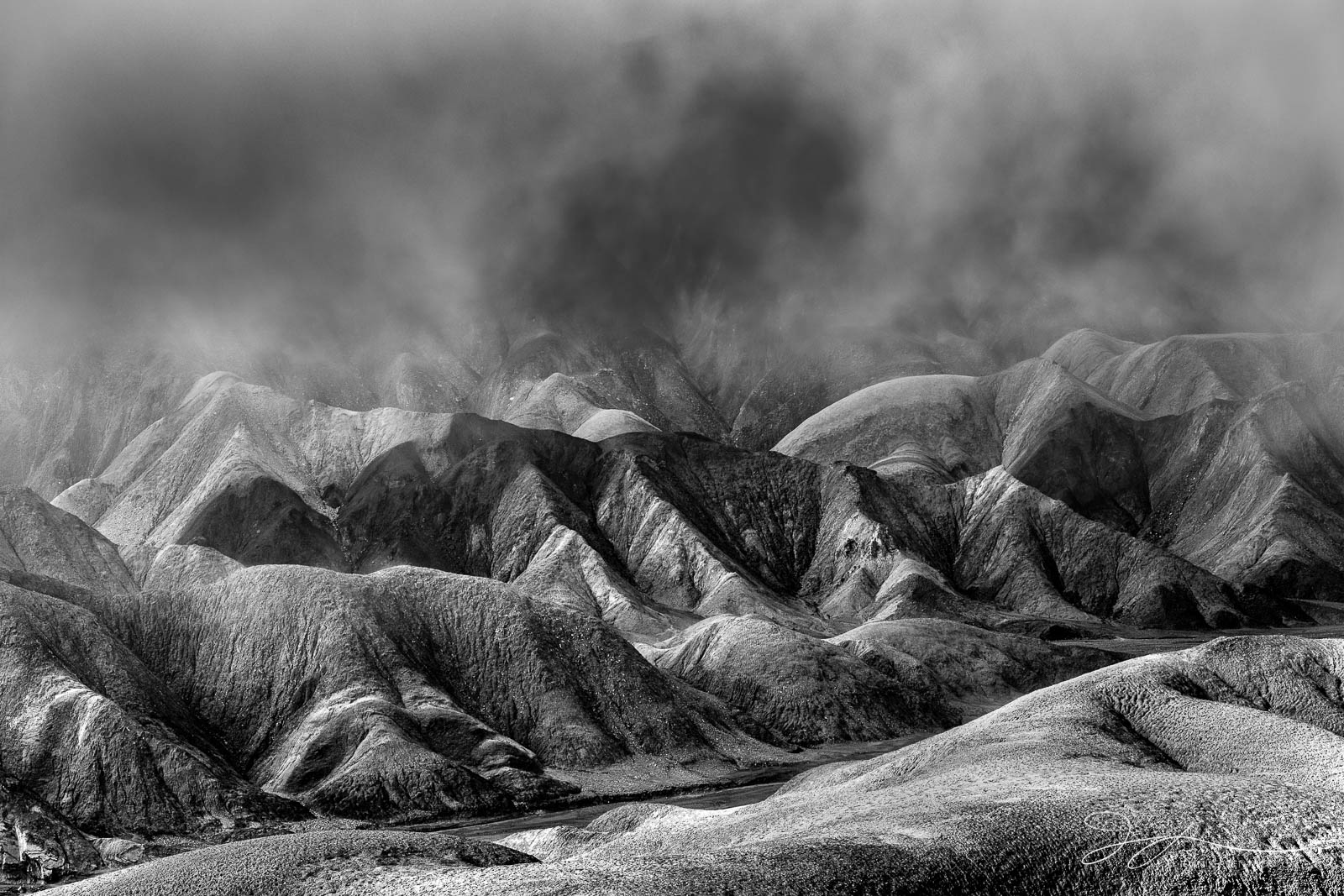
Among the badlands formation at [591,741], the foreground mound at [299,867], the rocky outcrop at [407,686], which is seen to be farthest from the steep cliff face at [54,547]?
the foreground mound at [299,867]

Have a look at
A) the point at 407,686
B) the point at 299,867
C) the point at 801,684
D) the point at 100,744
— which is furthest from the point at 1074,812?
the point at 801,684

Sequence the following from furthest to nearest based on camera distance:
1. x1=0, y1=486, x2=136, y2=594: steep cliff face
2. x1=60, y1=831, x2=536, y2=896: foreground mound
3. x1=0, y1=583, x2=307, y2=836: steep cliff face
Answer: x1=0, y1=486, x2=136, y2=594: steep cliff face
x1=0, y1=583, x2=307, y2=836: steep cliff face
x1=60, y1=831, x2=536, y2=896: foreground mound

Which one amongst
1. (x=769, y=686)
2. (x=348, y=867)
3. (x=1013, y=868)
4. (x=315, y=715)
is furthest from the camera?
(x=769, y=686)

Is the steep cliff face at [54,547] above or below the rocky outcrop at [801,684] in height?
above

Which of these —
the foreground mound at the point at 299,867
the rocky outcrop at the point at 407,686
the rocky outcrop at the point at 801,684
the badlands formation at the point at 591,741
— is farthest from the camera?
the rocky outcrop at the point at 801,684

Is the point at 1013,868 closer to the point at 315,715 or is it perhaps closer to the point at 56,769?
the point at 56,769

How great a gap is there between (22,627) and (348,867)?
3537 inches

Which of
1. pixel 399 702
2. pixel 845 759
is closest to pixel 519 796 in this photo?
pixel 399 702

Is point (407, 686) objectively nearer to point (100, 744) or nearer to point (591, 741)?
point (591, 741)

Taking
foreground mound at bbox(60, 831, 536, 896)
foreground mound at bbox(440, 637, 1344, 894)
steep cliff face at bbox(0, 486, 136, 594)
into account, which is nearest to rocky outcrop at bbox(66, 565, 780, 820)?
steep cliff face at bbox(0, 486, 136, 594)

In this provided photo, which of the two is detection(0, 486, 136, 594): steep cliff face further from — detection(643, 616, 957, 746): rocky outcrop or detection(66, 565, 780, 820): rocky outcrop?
detection(643, 616, 957, 746): rocky outcrop

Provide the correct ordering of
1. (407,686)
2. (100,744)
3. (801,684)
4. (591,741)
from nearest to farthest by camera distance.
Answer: (100,744) < (591,741) < (407,686) < (801,684)

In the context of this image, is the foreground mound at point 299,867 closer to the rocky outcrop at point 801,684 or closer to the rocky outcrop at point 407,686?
the rocky outcrop at point 407,686

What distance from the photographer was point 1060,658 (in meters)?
171
